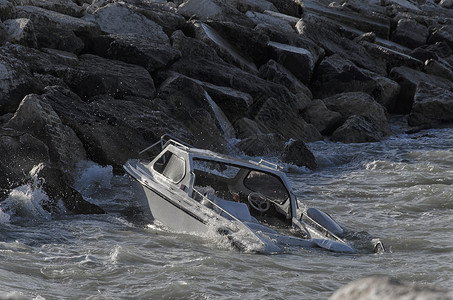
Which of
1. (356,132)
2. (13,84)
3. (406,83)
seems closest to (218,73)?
(356,132)

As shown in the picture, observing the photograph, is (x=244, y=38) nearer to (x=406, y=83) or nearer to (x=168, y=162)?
(x=406, y=83)

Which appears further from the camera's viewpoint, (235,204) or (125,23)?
(125,23)

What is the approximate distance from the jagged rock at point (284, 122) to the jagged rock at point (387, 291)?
1605 cm

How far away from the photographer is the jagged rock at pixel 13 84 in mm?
14047

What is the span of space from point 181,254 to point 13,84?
7.80 metres

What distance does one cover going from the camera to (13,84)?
1420cm

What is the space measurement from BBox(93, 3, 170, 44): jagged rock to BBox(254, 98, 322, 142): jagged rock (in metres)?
4.41

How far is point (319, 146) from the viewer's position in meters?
18.9

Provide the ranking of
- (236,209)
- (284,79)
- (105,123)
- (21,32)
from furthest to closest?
(284,79), (21,32), (105,123), (236,209)

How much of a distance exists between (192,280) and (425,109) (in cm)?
1804

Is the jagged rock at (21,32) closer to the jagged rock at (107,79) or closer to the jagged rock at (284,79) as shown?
the jagged rock at (107,79)

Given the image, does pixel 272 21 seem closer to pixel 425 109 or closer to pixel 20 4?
pixel 425 109

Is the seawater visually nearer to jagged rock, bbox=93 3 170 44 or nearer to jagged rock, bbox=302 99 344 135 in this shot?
jagged rock, bbox=302 99 344 135

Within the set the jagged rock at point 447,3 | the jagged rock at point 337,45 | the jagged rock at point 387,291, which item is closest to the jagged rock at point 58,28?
the jagged rock at point 337,45
